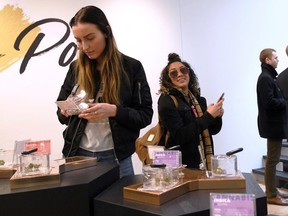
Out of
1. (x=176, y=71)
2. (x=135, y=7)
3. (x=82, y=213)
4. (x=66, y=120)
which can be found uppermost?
(x=135, y=7)

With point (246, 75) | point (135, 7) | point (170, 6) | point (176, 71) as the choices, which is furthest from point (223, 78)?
point (176, 71)

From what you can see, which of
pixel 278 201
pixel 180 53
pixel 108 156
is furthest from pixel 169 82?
pixel 278 201

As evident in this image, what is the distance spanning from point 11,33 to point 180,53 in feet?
5.99

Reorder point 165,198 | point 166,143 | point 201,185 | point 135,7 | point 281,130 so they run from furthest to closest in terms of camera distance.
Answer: point 135,7
point 281,130
point 166,143
point 201,185
point 165,198

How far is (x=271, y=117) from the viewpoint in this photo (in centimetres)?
335

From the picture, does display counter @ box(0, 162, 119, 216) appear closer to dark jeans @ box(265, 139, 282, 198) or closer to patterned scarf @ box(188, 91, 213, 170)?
patterned scarf @ box(188, 91, 213, 170)

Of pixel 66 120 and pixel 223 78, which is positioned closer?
pixel 66 120

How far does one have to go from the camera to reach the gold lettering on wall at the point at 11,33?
312 centimetres

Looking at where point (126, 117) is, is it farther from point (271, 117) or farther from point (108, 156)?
point (271, 117)

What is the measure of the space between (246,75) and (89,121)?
11.1ft

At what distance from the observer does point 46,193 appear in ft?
3.20

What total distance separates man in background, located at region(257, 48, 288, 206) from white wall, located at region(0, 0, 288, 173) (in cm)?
79

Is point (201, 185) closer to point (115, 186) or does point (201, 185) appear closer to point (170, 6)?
point (115, 186)

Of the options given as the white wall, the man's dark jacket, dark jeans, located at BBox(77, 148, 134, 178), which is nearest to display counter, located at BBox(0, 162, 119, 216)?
dark jeans, located at BBox(77, 148, 134, 178)
